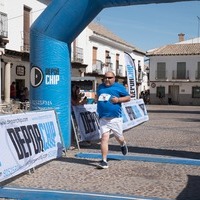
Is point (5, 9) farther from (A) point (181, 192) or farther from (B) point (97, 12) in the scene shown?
(A) point (181, 192)

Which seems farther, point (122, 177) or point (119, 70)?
point (119, 70)

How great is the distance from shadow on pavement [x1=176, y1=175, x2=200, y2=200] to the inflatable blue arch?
3.27 meters

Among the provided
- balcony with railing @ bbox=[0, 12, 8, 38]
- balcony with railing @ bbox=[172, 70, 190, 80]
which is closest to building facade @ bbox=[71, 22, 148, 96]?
balcony with railing @ bbox=[172, 70, 190, 80]

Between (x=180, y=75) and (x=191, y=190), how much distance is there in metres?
43.7

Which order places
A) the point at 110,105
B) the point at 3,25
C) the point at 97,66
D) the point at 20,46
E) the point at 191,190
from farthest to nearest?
the point at 97,66, the point at 20,46, the point at 3,25, the point at 110,105, the point at 191,190

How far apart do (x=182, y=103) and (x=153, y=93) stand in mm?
3833

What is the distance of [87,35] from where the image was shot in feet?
116

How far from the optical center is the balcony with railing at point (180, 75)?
48.0 m

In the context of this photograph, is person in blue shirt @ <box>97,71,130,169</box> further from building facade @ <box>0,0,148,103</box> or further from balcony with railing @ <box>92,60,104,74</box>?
balcony with railing @ <box>92,60,104,74</box>

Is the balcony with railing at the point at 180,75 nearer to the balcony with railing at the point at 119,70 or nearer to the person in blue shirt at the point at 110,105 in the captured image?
the balcony with railing at the point at 119,70

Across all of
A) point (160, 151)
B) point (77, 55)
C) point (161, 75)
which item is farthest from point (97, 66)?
point (160, 151)

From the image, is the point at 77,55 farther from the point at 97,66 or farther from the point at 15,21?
the point at 15,21

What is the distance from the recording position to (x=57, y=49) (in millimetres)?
8414

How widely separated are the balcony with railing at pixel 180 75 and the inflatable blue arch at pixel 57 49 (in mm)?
40700
